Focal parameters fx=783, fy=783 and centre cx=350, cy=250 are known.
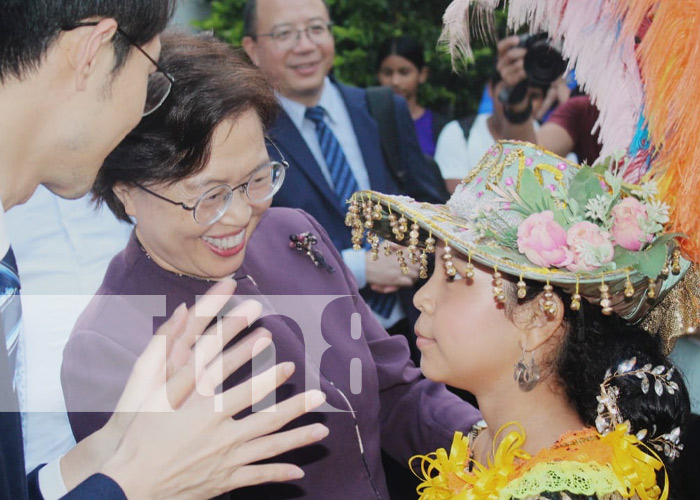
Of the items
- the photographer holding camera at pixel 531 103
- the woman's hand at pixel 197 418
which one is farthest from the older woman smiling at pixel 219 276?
the photographer holding camera at pixel 531 103

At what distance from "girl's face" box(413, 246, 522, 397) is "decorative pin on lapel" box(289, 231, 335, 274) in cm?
46

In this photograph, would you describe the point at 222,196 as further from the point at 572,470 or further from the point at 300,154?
the point at 300,154

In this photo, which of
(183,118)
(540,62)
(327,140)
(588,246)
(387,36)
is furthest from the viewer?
(387,36)

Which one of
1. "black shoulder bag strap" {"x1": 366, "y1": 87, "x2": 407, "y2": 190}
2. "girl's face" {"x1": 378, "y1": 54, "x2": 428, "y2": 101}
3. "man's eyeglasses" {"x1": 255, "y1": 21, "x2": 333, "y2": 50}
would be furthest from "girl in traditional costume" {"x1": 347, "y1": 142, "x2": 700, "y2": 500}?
"girl's face" {"x1": 378, "y1": 54, "x2": 428, "y2": 101}

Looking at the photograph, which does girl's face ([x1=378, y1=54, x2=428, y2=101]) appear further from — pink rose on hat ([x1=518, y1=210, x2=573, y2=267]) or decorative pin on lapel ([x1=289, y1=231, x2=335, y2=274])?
pink rose on hat ([x1=518, y1=210, x2=573, y2=267])

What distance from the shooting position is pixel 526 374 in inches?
73.4

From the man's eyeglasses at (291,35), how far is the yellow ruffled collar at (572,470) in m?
2.42

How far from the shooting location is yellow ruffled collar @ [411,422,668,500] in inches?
63.4

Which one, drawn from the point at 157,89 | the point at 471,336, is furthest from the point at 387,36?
the point at 471,336

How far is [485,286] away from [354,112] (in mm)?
2050

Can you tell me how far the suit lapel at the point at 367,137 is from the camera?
3.65 m

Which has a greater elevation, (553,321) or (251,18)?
(553,321)

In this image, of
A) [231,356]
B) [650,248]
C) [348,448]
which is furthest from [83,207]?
[650,248]

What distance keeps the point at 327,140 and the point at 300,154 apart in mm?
246
